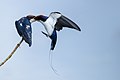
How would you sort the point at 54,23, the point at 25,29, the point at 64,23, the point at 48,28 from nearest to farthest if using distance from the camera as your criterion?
the point at 25,29
the point at 48,28
the point at 54,23
the point at 64,23

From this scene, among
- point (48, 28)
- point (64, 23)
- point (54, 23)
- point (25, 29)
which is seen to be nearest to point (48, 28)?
point (48, 28)

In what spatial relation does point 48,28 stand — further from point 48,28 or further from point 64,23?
point 64,23

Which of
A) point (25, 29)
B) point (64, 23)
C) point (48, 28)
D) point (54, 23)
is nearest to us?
point (25, 29)

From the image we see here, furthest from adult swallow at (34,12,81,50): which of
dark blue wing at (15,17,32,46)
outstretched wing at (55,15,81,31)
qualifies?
dark blue wing at (15,17,32,46)

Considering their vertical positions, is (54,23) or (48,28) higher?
(54,23)

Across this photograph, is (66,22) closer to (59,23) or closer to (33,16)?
(59,23)

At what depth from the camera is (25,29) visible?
1484 centimetres

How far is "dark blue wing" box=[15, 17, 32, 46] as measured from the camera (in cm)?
1452

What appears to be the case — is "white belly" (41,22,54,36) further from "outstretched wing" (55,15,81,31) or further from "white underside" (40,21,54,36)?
"outstretched wing" (55,15,81,31)

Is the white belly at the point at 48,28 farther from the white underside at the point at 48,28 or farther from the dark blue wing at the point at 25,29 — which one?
the dark blue wing at the point at 25,29

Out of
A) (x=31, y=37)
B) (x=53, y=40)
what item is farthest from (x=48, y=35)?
(x=31, y=37)

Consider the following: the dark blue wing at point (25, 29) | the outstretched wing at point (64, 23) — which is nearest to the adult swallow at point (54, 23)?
the outstretched wing at point (64, 23)

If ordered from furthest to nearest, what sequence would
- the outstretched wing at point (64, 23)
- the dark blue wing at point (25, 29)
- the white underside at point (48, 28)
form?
the outstretched wing at point (64, 23)
the white underside at point (48, 28)
the dark blue wing at point (25, 29)

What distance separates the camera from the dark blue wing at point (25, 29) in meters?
14.5
